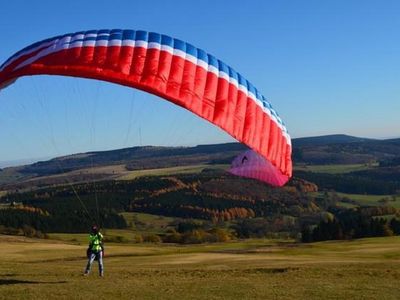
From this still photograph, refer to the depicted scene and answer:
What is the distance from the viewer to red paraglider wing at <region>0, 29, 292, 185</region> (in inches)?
677

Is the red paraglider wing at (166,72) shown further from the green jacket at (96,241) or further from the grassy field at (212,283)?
→ the green jacket at (96,241)

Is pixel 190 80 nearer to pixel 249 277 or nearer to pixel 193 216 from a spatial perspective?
pixel 249 277

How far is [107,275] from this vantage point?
24.9 meters

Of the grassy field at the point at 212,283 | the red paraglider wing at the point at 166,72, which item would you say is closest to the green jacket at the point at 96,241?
the grassy field at the point at 212,283

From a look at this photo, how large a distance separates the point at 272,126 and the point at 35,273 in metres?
13.7

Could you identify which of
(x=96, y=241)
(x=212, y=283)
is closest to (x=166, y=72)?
(x=96, y=241)

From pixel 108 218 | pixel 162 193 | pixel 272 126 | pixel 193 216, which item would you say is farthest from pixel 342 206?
pixel 272 126

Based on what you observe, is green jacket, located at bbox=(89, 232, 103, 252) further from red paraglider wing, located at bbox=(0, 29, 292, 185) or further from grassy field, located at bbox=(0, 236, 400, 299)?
red paraglider wing, located at bbox=(0, 29, 292, 185)

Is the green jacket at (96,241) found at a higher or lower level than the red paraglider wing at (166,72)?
lower

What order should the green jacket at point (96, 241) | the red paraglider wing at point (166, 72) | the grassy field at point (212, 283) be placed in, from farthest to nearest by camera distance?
the green jacket at point (96, 241), the grassy field at point (212, 283), the red paraglider wing at point (166, 72)

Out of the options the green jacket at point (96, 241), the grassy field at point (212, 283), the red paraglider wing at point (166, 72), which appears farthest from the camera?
the green jacket at point (96, 241)

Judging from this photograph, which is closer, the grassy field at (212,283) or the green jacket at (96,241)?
the grassy field at (212,283)

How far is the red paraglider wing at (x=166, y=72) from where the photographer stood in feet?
56.4

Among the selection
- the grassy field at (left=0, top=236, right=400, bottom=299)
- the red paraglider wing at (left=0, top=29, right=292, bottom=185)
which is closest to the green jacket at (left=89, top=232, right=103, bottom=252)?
the grassy field at (left=0, top=236, right=400, bottom=299)
